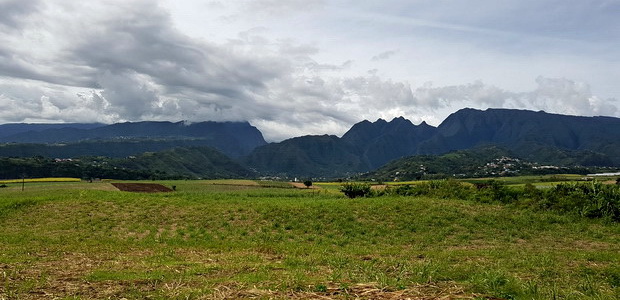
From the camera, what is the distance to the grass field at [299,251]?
10547 mm

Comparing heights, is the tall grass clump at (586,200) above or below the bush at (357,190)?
above

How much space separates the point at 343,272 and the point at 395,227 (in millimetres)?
16316

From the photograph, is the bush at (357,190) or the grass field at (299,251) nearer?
the grass field at (299,251)

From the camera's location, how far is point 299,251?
2005cm

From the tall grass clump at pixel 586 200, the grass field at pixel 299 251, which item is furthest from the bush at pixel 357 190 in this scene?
the tall grass clump at pixel 586 200

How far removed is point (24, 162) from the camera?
185 metres

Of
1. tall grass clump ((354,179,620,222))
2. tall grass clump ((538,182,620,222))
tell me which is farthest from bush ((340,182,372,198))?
tall grass clump ((538,182,620,222))

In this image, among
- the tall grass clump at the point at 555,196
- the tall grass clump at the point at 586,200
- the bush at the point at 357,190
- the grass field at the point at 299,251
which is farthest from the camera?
the bush at the point at 357,190

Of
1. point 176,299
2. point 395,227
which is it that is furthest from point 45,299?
point 395,227

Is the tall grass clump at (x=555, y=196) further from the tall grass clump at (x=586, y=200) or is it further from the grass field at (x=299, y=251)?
the grass field at (x=299, y=251)

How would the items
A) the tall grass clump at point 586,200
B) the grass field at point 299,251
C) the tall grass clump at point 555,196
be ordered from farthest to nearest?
the tall grass clump at point 555,196
the tall grass clump at point 586,200
the grass field at point 299,251

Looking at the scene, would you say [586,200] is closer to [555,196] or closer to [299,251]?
[555,196]

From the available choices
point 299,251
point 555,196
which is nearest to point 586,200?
point 555,196

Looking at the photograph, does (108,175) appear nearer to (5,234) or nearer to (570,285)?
(5,234)
